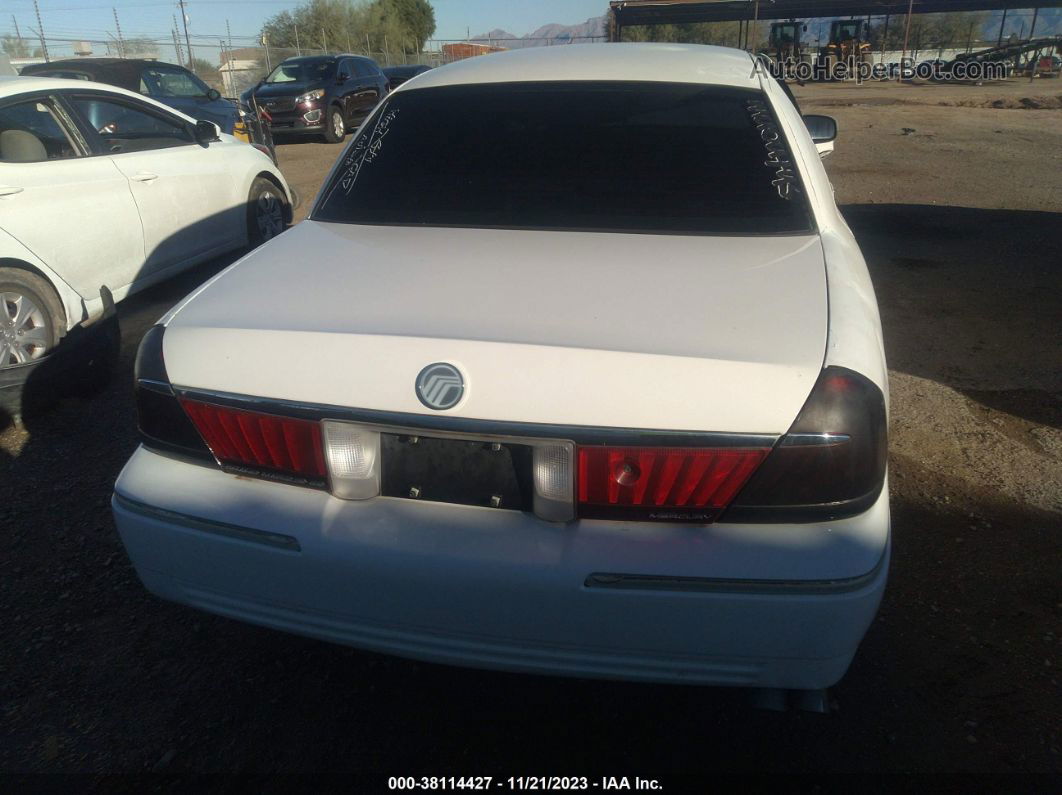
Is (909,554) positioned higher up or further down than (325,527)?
further down

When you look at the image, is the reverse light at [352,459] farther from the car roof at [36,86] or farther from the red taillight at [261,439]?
the car roof at [36,86]

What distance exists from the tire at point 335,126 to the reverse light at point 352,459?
47.2 ft

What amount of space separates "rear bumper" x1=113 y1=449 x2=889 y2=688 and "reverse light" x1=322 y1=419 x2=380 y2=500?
1.4 inches

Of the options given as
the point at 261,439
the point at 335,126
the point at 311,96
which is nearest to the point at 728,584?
the point at 261,439

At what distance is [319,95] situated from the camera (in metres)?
14.7

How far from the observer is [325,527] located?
1763 millimetres

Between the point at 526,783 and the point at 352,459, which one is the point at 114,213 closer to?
the point at 352,459

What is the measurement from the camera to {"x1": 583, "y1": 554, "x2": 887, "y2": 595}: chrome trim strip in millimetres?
1598

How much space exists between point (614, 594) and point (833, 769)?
853mm

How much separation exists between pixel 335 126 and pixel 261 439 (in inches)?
577

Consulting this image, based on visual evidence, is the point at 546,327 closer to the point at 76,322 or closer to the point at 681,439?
the point at 681,439

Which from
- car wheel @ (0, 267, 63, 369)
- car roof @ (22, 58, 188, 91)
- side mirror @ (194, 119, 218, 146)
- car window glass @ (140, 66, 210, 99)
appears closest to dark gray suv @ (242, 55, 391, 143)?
car window glass @ (140, 66, 210, 99)

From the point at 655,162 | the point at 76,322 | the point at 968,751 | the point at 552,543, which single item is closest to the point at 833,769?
the point at 968,751

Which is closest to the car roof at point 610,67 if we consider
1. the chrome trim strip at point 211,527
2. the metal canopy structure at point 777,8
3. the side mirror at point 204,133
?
the chrome trim strip at point 211,527
